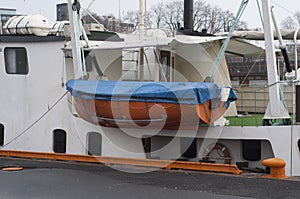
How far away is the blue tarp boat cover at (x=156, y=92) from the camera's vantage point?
11219 mm

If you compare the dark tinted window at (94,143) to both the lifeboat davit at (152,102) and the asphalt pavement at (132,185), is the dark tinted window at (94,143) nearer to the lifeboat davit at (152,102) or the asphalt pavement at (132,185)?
the asphalt pavement at (132,185)

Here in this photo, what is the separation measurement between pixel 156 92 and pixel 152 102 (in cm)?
22

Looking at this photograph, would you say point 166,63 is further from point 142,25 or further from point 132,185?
point 132,185

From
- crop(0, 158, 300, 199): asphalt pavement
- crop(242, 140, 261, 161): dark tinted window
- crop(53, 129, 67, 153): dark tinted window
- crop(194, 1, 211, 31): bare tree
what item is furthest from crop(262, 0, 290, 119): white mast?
crop(194, 1, 211, 31): bare tree

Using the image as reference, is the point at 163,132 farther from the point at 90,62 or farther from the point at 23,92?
the point at 23,92

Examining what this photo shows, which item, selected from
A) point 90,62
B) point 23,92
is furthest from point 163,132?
point 23,92

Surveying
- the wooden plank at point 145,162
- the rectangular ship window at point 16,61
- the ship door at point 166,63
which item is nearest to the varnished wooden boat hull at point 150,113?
the wooden plank at point 145,162

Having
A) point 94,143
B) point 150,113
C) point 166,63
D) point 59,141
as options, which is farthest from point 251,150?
point 59,141

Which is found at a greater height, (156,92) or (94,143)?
(156,92)

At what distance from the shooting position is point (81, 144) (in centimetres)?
1398

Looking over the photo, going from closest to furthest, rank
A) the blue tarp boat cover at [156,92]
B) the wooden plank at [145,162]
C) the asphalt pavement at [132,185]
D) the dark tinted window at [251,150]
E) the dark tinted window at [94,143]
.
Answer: the asphalt pavement at [132,185] → the blue tarp boat cover at [156,92] → the wooden plank at [145,162] → the dark tinted window at [251,150] → the dark tinted window at [94,143]

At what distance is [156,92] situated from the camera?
11359 mm

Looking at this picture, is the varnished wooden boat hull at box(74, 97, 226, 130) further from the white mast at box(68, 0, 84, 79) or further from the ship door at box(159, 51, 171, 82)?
the ship door at box(159, 51, 171, 82)

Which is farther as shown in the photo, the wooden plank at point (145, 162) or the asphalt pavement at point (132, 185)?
the wooden plank at point (145, 162)
